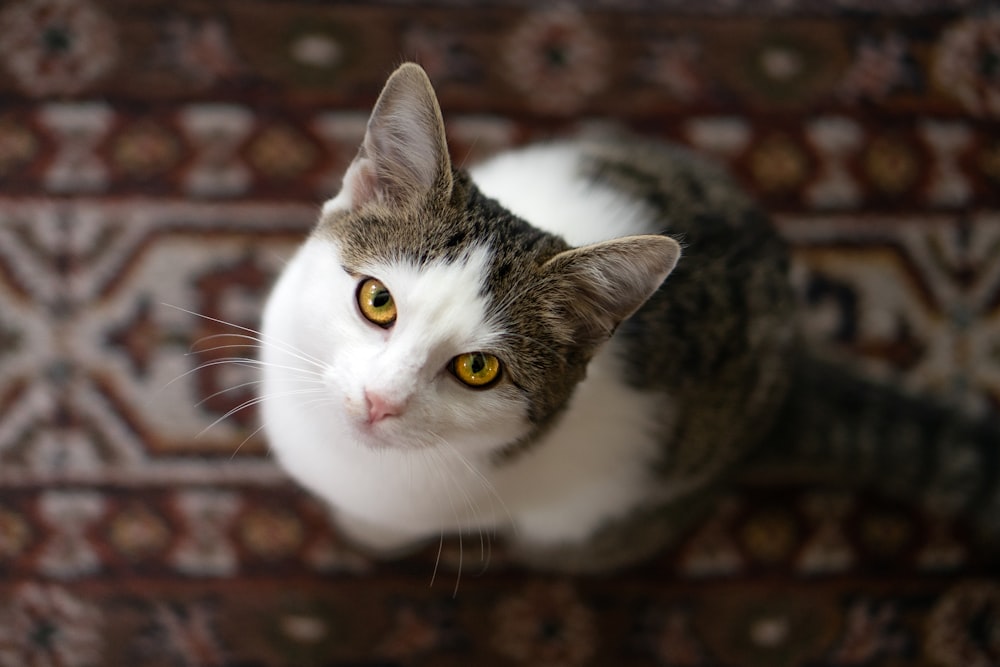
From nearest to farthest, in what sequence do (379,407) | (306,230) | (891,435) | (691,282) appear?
(379,407) < (691,282) < (891,435) < (306,230)

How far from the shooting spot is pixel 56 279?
5.19ft

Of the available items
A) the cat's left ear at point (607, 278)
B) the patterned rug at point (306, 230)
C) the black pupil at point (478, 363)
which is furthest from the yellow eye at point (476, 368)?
the patterned rug at point (306, 230)

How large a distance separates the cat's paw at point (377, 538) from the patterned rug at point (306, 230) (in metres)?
0.04

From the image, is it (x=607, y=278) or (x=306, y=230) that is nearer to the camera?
(x=607, y=278)

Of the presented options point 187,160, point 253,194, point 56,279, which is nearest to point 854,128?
point 253,194

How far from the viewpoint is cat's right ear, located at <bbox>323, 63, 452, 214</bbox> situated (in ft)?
2.91

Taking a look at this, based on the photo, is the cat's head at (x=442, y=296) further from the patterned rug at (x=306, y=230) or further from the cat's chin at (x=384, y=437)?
the patterned rug at (x=306, y=230)

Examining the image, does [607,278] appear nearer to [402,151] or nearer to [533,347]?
[533,347]

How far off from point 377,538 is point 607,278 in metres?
0.81

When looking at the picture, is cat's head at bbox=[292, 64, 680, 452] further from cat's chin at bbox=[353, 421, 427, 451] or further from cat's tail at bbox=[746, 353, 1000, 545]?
cat's tail at bbox=[746, 353, 1000, 545]

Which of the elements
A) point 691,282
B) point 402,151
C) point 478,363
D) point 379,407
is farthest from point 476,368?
point 691,282

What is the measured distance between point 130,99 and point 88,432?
72 cm

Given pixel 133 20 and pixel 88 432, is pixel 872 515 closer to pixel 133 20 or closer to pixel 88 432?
pixel 88 432

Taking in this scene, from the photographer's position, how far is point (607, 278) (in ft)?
3.00
